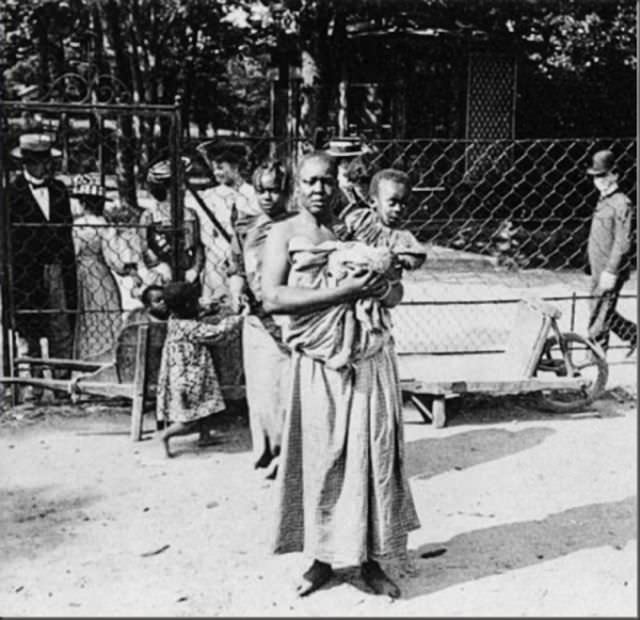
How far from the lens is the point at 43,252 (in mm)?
7258

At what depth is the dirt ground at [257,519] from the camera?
4051 mm

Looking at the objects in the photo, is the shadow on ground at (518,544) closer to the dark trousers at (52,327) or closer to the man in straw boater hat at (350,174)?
the man in straw boater hat at (350,174)

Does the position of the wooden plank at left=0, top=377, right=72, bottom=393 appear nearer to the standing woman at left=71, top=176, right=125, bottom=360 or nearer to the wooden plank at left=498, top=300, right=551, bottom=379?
the standing woman at left=71, top=176, right=125, bottom=360

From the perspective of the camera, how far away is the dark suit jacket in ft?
23.2

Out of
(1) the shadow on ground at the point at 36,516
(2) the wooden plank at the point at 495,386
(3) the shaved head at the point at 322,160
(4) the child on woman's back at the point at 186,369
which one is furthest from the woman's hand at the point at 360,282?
(2) the wooden plank at the point at 495,386

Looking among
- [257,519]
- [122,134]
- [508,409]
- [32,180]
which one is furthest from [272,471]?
[122,134]

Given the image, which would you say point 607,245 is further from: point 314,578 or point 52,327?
point 314,578

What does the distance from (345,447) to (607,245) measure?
4.79m

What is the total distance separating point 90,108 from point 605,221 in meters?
3.95

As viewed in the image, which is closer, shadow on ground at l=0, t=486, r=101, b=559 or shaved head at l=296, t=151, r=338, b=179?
shaved head at l=296, t=151, r=338, b=179

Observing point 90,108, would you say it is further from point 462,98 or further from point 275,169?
point 462,98

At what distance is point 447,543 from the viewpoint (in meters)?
4.65

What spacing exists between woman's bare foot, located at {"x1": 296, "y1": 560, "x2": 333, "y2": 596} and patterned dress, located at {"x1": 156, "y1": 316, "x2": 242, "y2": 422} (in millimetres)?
2000

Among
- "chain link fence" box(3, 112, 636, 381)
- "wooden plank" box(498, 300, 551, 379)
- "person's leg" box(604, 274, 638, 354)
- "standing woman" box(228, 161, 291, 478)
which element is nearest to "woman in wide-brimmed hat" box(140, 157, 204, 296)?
"chain link fence" box(3, 112, 636, 381)
